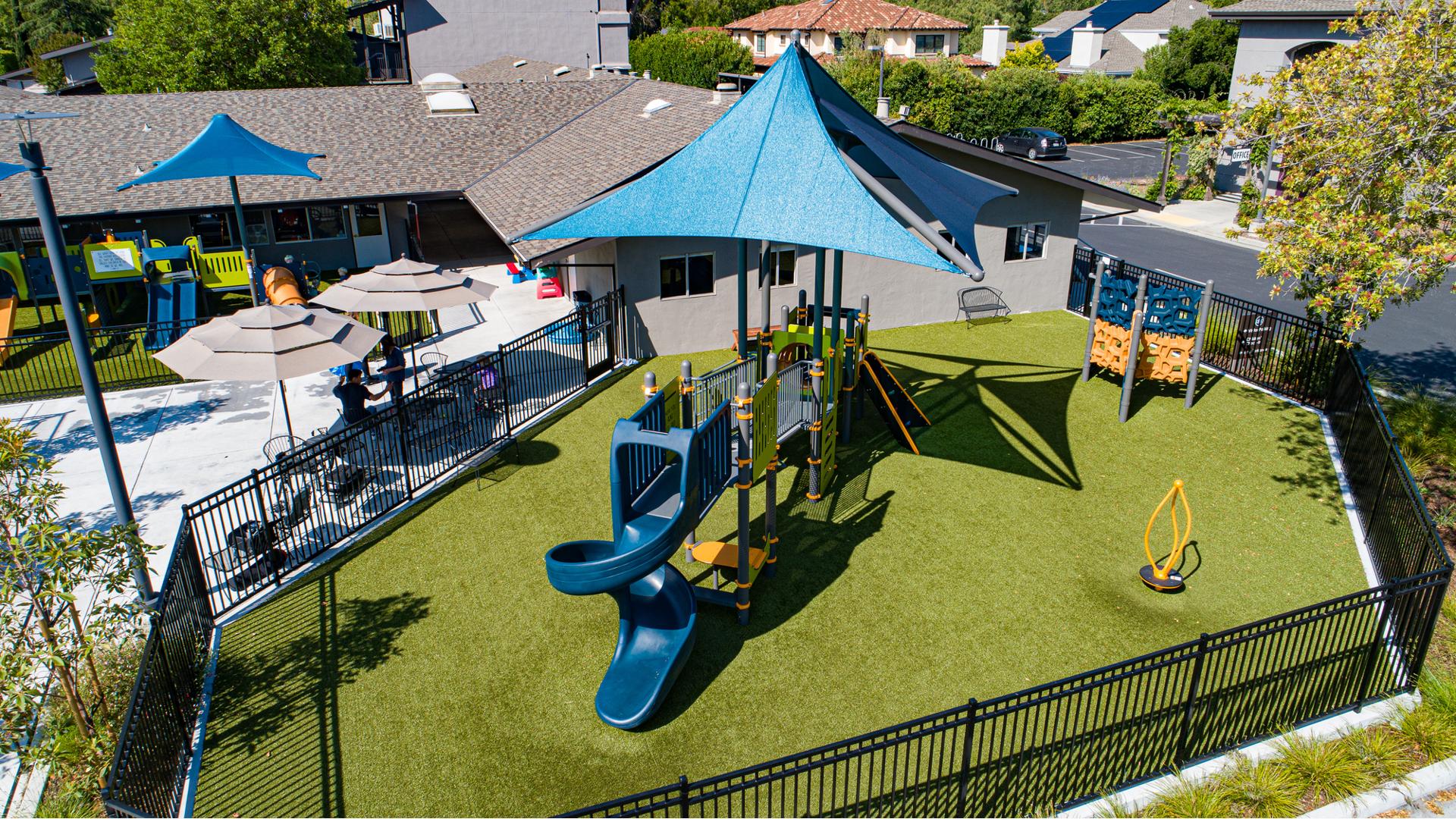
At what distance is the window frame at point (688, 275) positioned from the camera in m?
19.2

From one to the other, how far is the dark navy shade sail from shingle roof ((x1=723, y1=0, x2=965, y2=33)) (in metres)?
56.7

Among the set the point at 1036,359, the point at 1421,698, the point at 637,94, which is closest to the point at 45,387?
the point at 637,94

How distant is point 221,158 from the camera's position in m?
18.3

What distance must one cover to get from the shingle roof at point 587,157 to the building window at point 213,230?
7200mm

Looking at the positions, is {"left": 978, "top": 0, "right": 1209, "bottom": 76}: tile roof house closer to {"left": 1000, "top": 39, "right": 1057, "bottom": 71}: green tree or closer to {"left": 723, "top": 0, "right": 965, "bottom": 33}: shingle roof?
{"left": 723, "top": 0, "right": 965, "bottom": 33}: shingle roof

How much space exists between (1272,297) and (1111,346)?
3641 mm

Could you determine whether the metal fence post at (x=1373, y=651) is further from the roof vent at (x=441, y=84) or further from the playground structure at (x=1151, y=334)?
the roof vent at (x=441, y=84)

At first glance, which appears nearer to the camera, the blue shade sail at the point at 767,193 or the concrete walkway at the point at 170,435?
the blue shade sail at the point at 767,193

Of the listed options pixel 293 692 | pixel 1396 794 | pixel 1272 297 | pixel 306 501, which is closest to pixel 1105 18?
Result: pixel 1272 297

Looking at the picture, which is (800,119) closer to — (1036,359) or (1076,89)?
(1036,359)

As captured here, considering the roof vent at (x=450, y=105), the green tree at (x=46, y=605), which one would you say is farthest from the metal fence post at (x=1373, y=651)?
the roof vent at (x=450, y=105)

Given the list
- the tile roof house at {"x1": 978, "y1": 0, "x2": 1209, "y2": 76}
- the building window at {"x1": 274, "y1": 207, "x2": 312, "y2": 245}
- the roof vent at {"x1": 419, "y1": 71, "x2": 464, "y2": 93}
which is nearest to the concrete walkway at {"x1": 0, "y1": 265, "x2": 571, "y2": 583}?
Answer: the building window at {"x1": 274, "y1": 207, "x2": 312, "y2": 245}

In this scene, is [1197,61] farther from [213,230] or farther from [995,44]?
[213,230]

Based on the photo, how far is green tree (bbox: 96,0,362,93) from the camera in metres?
36.3
